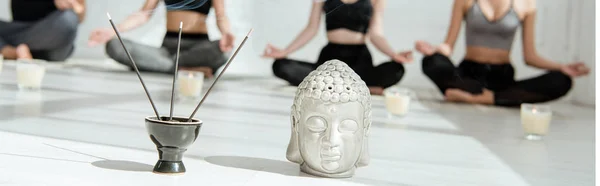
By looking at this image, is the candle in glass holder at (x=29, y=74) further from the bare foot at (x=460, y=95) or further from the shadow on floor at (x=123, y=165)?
the bare foot at (x=460, y=95)

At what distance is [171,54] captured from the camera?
4.64 metres

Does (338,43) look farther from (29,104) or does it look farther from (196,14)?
(29,104)

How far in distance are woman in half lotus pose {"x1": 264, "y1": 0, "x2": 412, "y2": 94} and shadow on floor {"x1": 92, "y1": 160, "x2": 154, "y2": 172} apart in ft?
5.18

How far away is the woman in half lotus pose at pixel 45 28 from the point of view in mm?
4754

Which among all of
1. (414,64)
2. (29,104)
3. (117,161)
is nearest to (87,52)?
(414,64)

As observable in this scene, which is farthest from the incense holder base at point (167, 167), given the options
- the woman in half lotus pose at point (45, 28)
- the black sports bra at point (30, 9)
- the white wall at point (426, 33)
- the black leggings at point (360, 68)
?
the black sports bra at point (30, 9)

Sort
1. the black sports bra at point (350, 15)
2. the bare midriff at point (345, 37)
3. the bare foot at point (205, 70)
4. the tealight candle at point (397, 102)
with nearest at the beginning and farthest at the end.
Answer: the tealight candle at point (397, 102)
the black sports bra at point (350, 15)
the bare midriff at point (345, 37)
the bare foot at point (205, 70)

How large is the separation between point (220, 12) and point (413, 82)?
301 cm

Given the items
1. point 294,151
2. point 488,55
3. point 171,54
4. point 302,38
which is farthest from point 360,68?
point 294,151

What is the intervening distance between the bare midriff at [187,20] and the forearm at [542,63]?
144cm

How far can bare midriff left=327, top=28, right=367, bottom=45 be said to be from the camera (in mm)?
3529

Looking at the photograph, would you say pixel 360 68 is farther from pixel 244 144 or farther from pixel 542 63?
pixel 244 144

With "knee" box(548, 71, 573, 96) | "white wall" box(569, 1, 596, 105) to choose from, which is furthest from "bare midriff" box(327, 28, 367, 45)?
"white wall" box(569, 1, 596, 105)

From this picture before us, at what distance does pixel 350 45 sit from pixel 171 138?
87.8 inches
